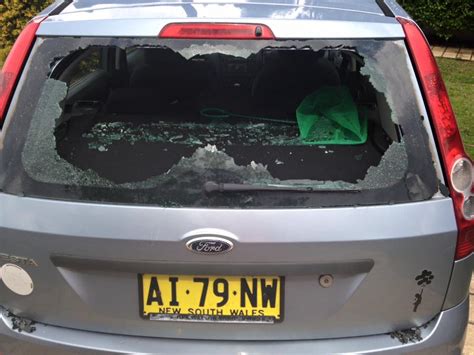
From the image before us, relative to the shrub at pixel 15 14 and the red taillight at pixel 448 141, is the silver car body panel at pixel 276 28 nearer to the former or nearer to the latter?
the red taillight at pixel 448 141

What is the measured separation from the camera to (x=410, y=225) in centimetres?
184

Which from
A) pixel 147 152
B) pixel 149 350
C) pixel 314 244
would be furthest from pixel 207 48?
pixel 149 350

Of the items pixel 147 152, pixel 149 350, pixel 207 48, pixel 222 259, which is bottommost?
pixel 149 350

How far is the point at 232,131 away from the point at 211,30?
0.36 metres

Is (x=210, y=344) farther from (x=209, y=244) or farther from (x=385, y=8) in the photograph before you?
(x=385, y=8)

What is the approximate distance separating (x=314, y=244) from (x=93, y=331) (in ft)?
2.62

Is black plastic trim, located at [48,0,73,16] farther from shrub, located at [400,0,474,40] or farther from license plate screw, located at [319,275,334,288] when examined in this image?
shrub, located at [400,0,474,40]

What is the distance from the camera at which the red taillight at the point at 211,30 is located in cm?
191

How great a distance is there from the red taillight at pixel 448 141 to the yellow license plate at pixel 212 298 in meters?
0.64

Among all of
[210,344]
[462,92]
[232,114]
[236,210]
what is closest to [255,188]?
[236,210]

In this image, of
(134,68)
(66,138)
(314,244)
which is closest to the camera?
(314,244)

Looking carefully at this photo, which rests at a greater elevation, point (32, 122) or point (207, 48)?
point (207, 48)

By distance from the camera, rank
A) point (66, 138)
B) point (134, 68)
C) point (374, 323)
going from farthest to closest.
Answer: point (134, 68)
point (66, 138)
point (374, 323)

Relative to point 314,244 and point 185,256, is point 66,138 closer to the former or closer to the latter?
point 185,256
